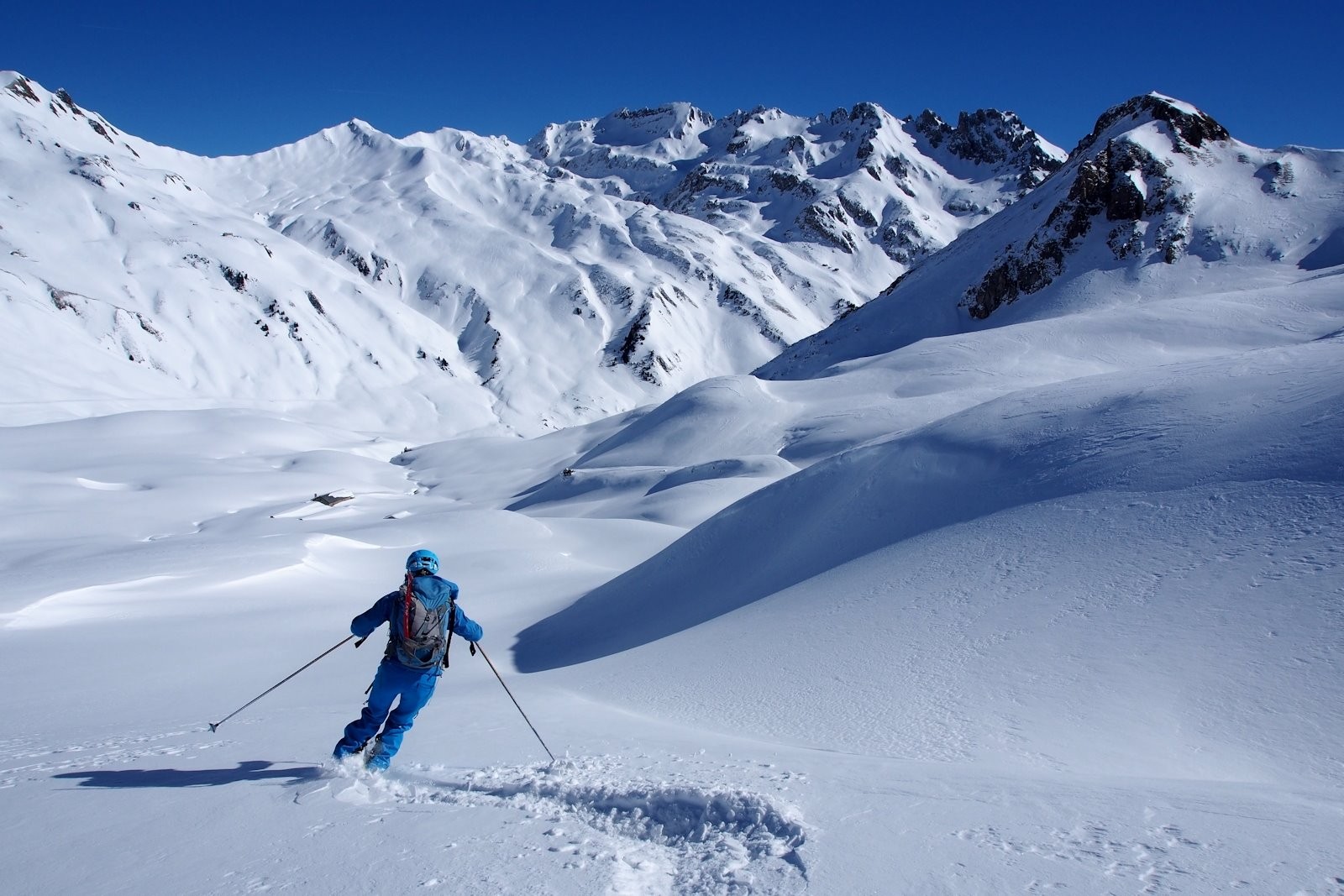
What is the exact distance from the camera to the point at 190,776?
4617mm

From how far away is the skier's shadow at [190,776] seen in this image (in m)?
4.48

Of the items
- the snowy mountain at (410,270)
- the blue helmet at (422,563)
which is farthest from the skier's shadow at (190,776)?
the snowy mountain at (410,270)

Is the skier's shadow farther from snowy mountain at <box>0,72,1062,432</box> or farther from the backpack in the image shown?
snowy mountain at <box>0,72,1062,432</box>

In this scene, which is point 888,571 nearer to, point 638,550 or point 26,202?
point 638,550

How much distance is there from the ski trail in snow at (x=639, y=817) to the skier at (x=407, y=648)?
0.40 meters

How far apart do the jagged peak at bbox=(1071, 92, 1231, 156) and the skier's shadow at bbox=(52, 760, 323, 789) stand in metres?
79.0

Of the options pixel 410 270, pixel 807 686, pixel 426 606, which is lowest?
pixel 807 686

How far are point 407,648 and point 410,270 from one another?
5425 inches

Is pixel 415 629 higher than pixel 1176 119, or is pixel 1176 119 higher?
pixel 1176 119

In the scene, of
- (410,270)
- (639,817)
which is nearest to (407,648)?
(639,817)

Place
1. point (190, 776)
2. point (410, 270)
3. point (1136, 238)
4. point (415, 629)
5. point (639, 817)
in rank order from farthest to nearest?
1. point (410, 270)
2. point (1136, 238)
3. point (415, 629)
4. point (190, 776)
5. point (639, 817)

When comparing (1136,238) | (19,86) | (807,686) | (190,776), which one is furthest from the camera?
(19,86)

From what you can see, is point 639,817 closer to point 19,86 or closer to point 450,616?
point 450,616

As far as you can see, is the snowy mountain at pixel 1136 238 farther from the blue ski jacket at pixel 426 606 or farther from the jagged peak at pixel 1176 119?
the blue ski jacket at pixel 426 606
